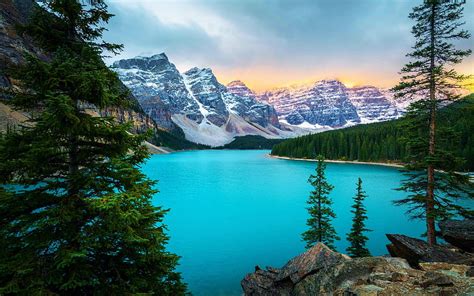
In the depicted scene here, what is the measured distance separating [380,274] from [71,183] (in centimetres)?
1082

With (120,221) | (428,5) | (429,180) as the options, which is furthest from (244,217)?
(120,221)

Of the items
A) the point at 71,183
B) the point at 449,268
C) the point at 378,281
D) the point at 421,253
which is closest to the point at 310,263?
the point at 378,281

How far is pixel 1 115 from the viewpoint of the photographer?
84.2 metres

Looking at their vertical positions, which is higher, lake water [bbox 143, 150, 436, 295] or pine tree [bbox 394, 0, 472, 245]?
pine tree [bbox 394, 0, 472, 245]

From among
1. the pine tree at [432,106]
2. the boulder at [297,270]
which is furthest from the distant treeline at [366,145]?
the boulder at [297,270]

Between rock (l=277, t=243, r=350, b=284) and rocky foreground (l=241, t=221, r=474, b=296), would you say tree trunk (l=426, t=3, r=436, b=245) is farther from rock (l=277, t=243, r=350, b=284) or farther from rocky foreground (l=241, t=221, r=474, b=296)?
rock (l=277, t=243, r=350, b=284)

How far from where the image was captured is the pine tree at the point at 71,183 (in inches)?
264

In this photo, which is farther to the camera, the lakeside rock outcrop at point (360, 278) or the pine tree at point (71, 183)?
the lakeside rock outcrop at point (360, 278)

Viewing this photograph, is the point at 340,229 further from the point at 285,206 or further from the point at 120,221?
the point at 120,221

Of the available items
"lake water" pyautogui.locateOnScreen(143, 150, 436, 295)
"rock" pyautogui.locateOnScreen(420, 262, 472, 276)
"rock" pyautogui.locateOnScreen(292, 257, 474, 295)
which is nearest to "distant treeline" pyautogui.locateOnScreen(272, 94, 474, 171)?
"lake water" pyautogui.locateOnScreen(143, 150, 436, 295)

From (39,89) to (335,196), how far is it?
56211 millimetres

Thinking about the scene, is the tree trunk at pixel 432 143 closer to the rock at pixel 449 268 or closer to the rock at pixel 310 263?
the rock at pixel 449 268

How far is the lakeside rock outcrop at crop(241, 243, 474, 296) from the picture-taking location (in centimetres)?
834

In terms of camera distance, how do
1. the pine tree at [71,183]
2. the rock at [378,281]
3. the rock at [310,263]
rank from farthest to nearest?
the rock at [310,263] → the rock at [378,281] → the pine tree at [71,183]
